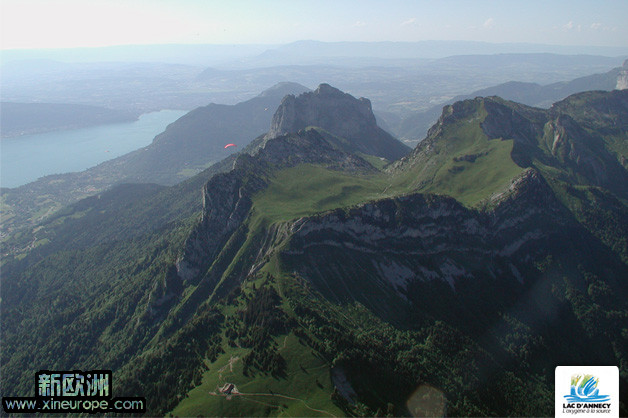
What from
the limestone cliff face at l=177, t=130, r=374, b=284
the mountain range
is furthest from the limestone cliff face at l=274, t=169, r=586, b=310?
the limestone cliff face at l=177, t=130, r=374, b=284

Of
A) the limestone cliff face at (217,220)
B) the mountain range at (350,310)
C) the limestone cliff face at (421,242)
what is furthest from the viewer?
the limestone cliff face at (217,220)

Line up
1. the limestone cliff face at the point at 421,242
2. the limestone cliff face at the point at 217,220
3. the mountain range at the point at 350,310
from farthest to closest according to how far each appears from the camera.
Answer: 1. the limestone cliff face at the point at 217,220
2. the limestone cliff face at the point at 421,242
3. the mountain range at the point at 350,310

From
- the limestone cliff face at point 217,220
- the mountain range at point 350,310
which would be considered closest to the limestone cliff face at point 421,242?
the mountain range at point 350,310

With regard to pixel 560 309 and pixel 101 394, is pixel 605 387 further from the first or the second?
pixel 101 394

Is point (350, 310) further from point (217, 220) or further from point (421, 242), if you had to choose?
point (217, 220)

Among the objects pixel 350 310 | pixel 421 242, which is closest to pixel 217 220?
pixel 350 310

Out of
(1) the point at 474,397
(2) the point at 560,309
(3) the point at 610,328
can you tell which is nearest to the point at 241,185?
(1) the point at 474,397

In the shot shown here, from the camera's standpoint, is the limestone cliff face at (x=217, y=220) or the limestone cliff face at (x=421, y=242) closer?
the limestone cliff face at (x=421, y=242)

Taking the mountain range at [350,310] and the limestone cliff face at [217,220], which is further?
the limestone cliff face at [217,220]

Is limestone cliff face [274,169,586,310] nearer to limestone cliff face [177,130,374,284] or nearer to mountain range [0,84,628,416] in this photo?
mountain range [0,84,628,416]

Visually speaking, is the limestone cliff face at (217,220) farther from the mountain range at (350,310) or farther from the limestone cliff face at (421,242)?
the limestone cliff face at (421,242)

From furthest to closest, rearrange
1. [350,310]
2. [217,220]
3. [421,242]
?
[217,220]
[421,242]
[350,310]

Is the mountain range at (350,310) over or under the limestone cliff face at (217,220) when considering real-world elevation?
under
